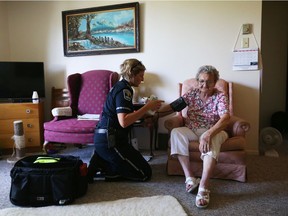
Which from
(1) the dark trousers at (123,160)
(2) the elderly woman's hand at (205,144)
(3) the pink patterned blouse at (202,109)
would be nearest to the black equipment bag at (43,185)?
(1) the dark trousers at (123,160)

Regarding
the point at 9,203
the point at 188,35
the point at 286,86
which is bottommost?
the point at 9,203

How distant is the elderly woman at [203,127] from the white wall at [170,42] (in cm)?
90

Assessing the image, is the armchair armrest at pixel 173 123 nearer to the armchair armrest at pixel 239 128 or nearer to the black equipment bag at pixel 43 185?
the armchair armrest at pixel 239 128

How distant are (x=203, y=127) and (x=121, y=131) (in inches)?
27.4

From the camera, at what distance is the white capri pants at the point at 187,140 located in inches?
71.8

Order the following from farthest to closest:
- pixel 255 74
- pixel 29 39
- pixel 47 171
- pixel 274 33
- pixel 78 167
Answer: pixel 274 33 → pixel 29 39 → pixel 255 74 → pixel 78 167 → pixel 47 171

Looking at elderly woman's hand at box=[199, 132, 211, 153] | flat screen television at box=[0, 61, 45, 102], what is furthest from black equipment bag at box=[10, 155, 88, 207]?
flat screen television at box=[0, 61, 45, 102]

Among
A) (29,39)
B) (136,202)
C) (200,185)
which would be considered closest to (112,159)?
(136,202)

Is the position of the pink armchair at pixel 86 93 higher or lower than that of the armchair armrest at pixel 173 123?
higher

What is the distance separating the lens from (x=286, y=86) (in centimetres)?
398

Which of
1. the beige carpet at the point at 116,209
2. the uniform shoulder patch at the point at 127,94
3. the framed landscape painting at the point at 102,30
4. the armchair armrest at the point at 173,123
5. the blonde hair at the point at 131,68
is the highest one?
the framed landscape painting at the point at 102,30

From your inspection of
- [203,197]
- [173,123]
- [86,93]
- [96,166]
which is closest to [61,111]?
[86,93]

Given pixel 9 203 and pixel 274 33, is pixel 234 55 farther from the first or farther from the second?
pixel 9 203

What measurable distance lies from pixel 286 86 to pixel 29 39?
4053 millimetres
